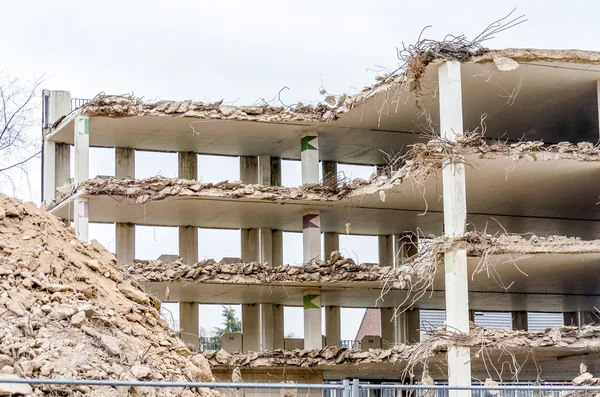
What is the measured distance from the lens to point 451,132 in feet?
74.0

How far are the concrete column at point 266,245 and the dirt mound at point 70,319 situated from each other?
15817mm

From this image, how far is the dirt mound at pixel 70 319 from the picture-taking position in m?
10.9

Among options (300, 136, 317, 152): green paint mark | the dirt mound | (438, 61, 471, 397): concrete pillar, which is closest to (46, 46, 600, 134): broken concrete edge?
(300, 136, 317, 152): green paint mark

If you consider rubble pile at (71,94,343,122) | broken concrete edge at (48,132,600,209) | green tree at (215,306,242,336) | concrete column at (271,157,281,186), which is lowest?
green tree at (215,306,242,336)

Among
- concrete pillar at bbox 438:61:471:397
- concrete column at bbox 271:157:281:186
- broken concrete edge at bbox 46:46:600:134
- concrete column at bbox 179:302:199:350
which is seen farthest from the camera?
concrete column at bbox 179:302:199:350

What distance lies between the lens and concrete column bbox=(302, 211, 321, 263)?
2872 centimetres

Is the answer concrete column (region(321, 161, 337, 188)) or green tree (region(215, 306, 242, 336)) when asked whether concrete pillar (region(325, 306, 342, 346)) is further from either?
green tree (region(215, 306, 242, 336))

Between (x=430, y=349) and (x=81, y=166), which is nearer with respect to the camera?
(x=430, y=349)

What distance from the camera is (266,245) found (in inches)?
1247

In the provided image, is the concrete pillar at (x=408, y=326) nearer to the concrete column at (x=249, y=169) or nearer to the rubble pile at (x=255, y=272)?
the rubble pile at (x=255, y=272)

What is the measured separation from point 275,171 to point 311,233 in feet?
11.1

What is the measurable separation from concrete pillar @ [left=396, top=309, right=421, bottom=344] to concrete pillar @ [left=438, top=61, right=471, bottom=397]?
10.2 metres

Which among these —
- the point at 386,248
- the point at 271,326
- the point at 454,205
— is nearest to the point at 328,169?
the point at 386,248

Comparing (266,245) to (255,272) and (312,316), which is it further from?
(255,272)
